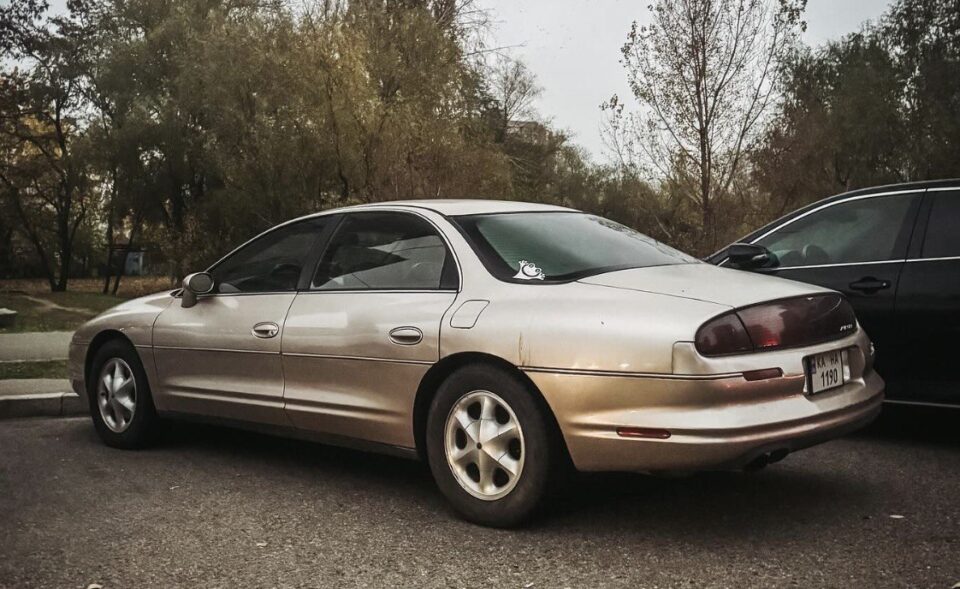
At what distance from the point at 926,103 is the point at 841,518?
3757cm

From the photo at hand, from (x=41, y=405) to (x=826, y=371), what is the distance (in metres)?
6.19

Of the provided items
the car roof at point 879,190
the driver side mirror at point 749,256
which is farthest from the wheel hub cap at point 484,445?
the car roof at point 879,190

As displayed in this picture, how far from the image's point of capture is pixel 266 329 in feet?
17.9

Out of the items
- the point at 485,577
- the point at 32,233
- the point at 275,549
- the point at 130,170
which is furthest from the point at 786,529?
the point at 32,233

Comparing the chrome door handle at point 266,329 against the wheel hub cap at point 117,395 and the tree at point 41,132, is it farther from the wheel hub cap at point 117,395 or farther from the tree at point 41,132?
the tree at point 41,132

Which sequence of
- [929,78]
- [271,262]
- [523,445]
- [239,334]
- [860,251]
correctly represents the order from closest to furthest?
[523,445] → [239,334] → [271,262] → [860,251] → [929,78]

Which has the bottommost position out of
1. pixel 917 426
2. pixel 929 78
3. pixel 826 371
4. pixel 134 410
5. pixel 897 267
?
pixel 917 426

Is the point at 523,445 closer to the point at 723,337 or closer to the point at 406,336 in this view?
the point at 406,336

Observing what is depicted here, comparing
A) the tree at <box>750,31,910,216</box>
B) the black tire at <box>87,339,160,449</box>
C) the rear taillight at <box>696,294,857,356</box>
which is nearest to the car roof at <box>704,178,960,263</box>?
the rear taillight at <box>696,294,857,356</box>

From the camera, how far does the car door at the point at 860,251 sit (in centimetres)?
598

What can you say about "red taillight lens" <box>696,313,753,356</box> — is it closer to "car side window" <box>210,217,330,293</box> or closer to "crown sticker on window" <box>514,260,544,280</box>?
"crown sticker on window" <box>514,260,544,280</box>

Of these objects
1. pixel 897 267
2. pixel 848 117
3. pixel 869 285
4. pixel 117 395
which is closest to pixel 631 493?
pixel 869 285

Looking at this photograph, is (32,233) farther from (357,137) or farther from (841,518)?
(841,518)

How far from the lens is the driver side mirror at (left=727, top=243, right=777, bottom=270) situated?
20.5 ft
